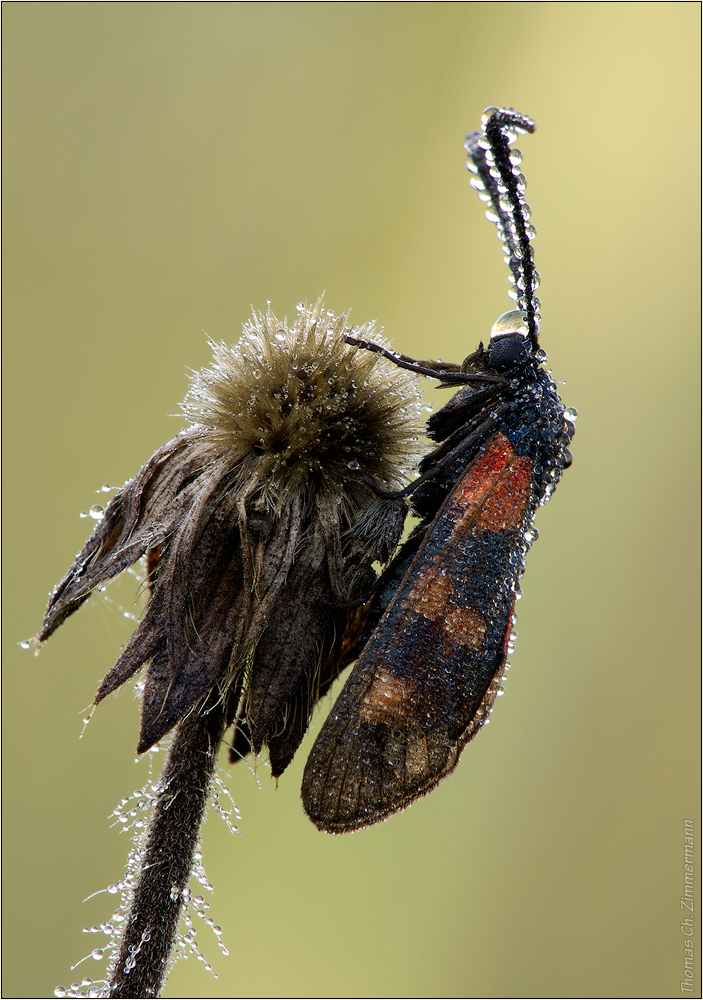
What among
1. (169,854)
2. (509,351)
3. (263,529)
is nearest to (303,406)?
(263,529)

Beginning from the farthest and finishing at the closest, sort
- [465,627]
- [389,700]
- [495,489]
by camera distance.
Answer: [495,489], [465,627], [389,700]

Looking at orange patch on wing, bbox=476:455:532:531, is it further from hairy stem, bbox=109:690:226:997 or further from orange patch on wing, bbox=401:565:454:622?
hairy stem, bbox=109:690:226:997

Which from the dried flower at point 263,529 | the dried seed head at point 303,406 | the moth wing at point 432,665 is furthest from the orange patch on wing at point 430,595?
the dried seed head at point 303,406

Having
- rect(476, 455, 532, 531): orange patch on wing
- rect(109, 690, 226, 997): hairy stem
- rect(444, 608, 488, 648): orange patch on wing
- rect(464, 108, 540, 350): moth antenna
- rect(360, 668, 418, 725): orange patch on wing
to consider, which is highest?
rect(464, 108, 540, 350): moth antenna

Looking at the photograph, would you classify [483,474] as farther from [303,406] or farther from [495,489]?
[303,406]

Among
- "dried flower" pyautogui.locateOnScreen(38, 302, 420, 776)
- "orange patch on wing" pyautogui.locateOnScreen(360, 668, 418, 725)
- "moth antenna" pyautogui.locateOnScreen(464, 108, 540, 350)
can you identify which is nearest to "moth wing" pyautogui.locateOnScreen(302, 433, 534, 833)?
"orange patch on wing" pyautogui.locateOnScreen(360, 668, 418, 725)

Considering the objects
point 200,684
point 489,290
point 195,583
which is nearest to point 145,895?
point 200,684
